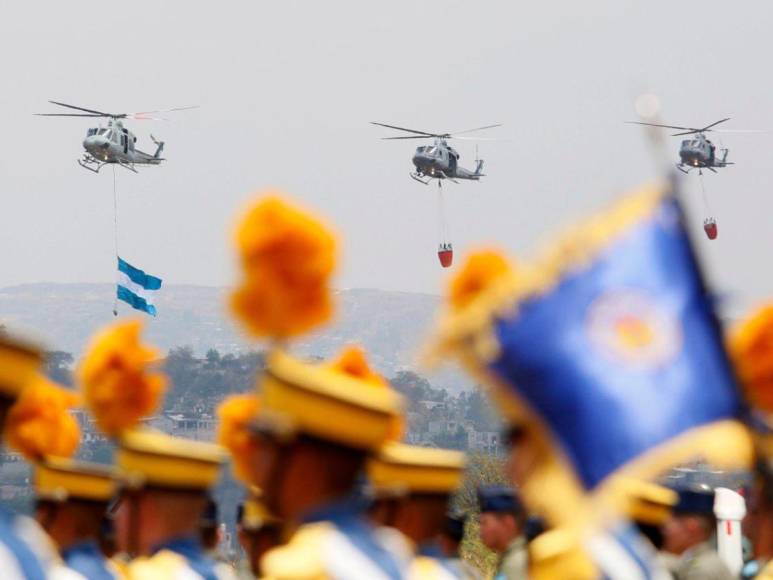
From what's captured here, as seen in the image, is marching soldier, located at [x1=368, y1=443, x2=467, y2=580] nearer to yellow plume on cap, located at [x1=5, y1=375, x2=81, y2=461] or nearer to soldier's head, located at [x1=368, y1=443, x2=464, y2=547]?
soldier's head, located at [x1=368, y1=443, x2=464, y2=547]

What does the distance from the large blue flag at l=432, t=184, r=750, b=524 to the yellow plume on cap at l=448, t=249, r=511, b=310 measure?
0.65 meters

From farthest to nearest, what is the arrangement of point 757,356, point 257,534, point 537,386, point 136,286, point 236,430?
point 136,286 → point 236,430 → point 257,534 → point 757,356 → point 537,386

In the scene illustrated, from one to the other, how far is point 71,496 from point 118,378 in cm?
92

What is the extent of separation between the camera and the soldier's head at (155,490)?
28.7 ft

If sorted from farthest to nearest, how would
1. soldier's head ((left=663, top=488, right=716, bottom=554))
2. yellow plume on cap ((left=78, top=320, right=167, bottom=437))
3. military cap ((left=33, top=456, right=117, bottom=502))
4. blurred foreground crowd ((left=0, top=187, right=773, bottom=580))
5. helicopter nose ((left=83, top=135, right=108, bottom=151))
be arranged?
1. helicopter nose ((left=83, top=135, right=108, bottom=151))
2. soldier's head ((left=663, top=488, right=716, bottom=554))
3. military cap ((left=33, top=456, right=117, bottom=502))
4. yellow plume on cap ((left=78, top=320, right=167, bottom=437))
5. blurred foreground crowd ((left=0, top=187, right=773, bottom=580))

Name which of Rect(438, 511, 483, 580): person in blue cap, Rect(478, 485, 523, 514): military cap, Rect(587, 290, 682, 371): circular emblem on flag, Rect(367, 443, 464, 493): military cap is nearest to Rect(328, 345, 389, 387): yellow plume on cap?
Rect(367, 443, 464, 493): military cap

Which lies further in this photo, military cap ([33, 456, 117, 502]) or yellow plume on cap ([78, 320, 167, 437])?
military cap ([33, 456, 117, 502])

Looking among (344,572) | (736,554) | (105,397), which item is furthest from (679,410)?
(736,554)

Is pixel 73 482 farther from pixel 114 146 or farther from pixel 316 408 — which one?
pixel 114 146

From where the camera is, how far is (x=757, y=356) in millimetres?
7512

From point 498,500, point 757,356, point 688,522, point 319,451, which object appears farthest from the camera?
point 498,500

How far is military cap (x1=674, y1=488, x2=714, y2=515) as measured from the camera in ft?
39.8

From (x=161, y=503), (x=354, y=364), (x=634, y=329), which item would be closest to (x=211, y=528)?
(x=354, y=364)

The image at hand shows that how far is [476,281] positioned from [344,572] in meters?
1.13
